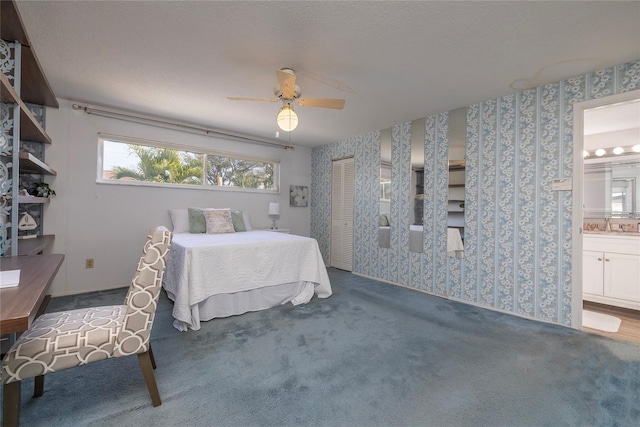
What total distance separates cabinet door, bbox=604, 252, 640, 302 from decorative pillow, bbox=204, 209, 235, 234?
4.55 meters

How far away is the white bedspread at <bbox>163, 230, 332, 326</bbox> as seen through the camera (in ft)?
8.07

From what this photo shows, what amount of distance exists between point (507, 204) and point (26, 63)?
4.36 m

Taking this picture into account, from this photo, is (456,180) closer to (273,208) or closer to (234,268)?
(234,268)

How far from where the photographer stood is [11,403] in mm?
1166

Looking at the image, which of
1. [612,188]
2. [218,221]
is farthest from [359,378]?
[612,188]

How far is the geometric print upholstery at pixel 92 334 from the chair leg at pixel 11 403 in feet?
0.11

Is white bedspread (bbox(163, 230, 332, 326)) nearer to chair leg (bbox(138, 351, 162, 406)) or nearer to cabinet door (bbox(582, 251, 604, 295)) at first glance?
chair leg (bbox(138, 351, 162, 406))

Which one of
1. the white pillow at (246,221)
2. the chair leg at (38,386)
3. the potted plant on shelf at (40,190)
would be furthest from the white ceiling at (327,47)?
the chair leg at (38,386)

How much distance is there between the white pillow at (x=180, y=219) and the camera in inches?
151

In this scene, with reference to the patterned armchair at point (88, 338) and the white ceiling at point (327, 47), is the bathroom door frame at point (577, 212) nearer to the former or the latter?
the white ceiling at point (327, 47)

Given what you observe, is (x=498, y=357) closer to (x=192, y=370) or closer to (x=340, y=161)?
(x=192, y=370)

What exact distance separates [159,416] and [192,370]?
41 centimetres

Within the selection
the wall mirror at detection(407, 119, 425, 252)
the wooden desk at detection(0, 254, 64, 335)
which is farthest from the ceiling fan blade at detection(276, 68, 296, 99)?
the wall mirror at detection(407, 119, 425, 252)

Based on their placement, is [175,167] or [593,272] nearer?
[593,272]
